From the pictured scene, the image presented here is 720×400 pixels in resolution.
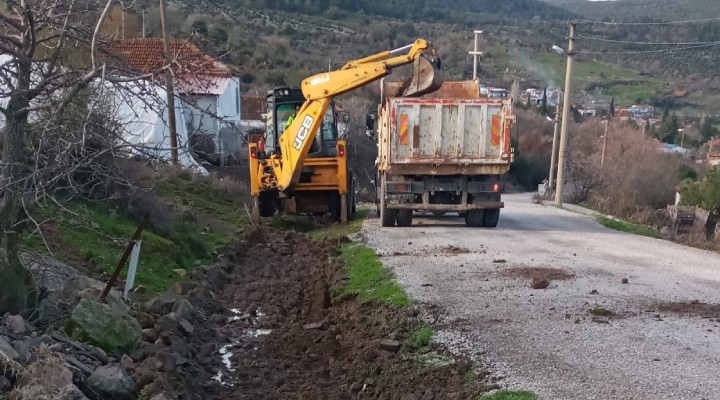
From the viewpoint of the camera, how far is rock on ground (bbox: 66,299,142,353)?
820 cm

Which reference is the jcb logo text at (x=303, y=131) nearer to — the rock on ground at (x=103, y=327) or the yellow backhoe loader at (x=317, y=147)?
the yellow backhoe loader at (x=317, y=147)

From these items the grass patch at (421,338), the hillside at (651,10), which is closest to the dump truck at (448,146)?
the grass patch at (421,338)

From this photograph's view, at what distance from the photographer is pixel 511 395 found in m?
6.77

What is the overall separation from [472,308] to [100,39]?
204 inches

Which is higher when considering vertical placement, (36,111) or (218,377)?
(36,111)

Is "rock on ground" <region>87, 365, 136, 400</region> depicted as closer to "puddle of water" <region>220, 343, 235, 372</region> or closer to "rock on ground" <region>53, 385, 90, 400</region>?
"rock on ground" <region>53, 385, 90, 400</region>

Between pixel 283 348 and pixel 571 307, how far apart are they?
347cm

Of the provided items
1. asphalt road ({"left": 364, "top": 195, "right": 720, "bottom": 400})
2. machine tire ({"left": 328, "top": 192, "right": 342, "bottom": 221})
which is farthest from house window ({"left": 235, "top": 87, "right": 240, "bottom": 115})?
asphalt road ({"left": 364, "top": 195, "right": 720, "bottom": 400})

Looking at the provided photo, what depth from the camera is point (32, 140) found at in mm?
8484

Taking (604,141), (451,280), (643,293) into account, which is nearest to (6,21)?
(451,280)

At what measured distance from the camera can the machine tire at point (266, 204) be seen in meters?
19.6

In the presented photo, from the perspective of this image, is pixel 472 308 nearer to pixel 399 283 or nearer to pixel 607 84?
pixel 399 283

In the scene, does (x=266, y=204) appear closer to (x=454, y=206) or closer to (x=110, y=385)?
(x=454, y=206)

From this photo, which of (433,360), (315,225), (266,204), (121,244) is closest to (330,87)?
(266,204)
